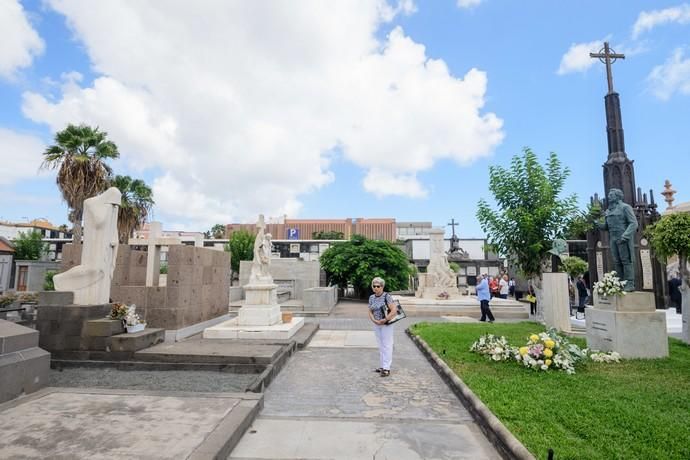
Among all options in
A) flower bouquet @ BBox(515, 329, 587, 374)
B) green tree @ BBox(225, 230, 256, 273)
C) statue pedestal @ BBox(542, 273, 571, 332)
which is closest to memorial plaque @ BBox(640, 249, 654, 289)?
statue pedestal @ BBox(542, 273, 571, 332)

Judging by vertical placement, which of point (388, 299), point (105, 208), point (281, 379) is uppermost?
point (105, 208)

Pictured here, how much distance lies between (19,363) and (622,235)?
38.8ft

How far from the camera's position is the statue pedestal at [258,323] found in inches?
372

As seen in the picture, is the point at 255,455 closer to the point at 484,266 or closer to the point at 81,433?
the point at 81,433

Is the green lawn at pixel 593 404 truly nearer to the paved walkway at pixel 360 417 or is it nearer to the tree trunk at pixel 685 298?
the paved walkway at pixel 360 417

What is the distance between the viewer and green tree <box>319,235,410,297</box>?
2592 cm

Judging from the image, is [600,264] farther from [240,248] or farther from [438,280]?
[240,248]

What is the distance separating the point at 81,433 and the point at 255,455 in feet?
5.93

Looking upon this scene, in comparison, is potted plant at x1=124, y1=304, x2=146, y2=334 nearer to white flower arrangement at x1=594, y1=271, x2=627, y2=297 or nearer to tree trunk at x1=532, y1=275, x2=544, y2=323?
white flower arrangement at x1=594, y1=271, x2=627, y2=297

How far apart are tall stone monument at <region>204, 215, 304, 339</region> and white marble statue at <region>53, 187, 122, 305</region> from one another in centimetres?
267

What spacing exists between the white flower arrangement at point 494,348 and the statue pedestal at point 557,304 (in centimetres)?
549

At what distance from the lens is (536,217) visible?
530 inches

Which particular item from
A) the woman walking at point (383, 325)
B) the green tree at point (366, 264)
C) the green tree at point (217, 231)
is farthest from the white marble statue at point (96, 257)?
the green tree at point (217, 231)

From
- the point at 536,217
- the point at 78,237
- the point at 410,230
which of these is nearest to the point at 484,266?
the point at 536,217
